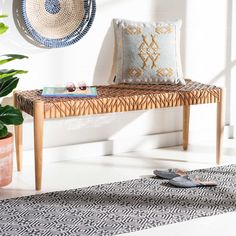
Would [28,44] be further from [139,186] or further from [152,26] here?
[139,186]

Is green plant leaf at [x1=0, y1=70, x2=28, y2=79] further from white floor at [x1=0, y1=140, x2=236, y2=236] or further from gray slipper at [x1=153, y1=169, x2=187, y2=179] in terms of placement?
gray slipper at [x1=153, y1=169, x2=187, y2=179]

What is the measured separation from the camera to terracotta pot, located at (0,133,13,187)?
4.14 m

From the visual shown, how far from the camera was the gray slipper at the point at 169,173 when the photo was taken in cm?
438

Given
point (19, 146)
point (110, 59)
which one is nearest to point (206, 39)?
point (110, 59)

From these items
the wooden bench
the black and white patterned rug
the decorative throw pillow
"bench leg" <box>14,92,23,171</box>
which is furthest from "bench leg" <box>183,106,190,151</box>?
"bench leg" <box>14,92,23,171</box>

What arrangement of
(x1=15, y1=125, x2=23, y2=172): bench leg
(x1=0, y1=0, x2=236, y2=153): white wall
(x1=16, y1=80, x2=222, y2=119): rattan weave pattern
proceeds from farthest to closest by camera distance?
(x1=0, y1=0, x2=236, y2=153): white wall, (x1=15, y1=125, x2=23, y2=172): bench leg, (x1=16, y1=80, x2=222, y2=119): rattan weave pattern

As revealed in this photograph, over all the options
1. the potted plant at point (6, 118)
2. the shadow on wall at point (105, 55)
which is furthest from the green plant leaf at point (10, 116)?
the shadow on wall at point (105, 55)

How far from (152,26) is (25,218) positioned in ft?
5.91

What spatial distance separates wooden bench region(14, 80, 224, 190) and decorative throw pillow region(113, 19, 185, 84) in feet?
0.26

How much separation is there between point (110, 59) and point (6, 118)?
112 centimetres

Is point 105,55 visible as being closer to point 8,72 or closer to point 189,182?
point 8,72

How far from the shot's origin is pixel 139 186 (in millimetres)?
4242

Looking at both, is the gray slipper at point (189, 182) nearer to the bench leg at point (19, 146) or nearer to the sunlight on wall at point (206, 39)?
the bench leg at point (19, 146)

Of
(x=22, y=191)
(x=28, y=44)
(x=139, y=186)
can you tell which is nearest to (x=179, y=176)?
(x=139, y=186)
